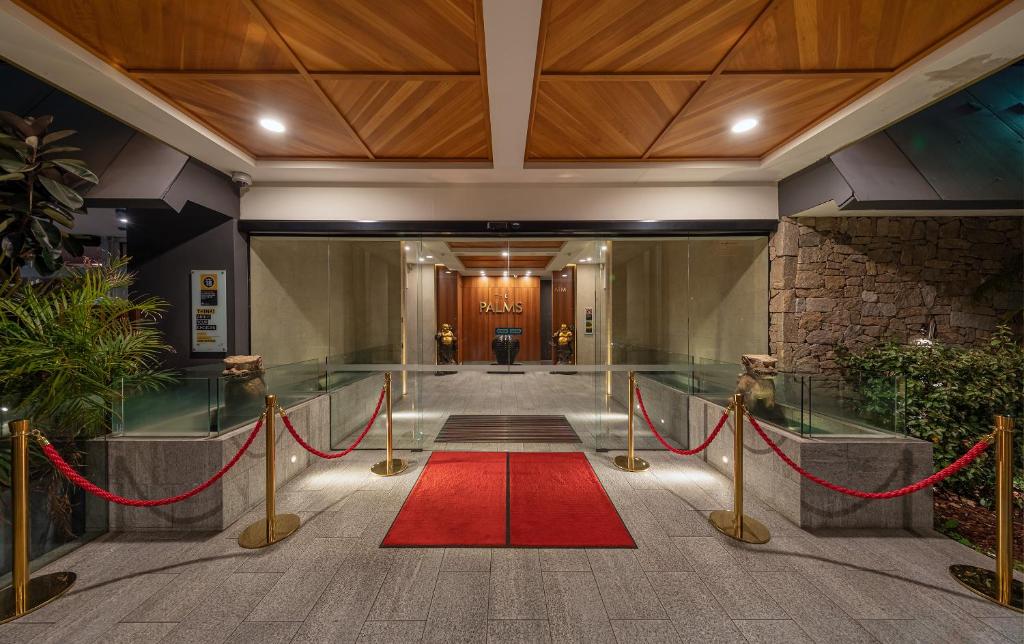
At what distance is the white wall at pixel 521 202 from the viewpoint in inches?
182

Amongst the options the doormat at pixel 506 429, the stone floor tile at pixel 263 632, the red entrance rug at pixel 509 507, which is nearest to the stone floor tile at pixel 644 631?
the red entrance rug at pixel 509 507

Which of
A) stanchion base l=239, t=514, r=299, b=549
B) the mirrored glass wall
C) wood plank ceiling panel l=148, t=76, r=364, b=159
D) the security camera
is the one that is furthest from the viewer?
the mirrored glass wall

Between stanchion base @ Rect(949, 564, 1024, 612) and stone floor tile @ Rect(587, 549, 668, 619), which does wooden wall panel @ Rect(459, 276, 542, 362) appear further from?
stanchion base @ Rect(949, 564, 1024, 612)

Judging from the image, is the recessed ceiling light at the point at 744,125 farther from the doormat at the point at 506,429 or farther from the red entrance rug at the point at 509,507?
the doormat at the point at 506,429

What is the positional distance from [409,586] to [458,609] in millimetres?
368

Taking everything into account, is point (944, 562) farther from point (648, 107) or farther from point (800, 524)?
point (648, 107)

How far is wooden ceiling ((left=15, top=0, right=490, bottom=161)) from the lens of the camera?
7.02 feet

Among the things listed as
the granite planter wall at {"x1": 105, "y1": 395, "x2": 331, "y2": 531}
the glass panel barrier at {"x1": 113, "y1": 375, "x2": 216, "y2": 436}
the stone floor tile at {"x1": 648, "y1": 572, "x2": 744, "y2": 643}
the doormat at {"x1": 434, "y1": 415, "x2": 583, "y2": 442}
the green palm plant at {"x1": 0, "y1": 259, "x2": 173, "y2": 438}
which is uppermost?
the green palm plant at {"x1": 0, "y1": 259, "x2": 173, "y2": 438}

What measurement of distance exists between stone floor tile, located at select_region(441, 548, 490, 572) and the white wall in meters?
3.53

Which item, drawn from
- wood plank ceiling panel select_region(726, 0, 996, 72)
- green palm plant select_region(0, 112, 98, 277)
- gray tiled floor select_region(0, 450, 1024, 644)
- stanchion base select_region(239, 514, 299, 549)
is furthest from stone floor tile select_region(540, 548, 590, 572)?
green palm plant select_region(0, 112, 98, 277)

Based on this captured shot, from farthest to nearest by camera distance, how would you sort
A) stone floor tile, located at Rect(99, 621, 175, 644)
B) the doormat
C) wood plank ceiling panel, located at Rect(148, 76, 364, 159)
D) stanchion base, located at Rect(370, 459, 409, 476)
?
1. the doormat
2. stanchion base, located at Rect(370, 459, 409, 476)
3. wood plank ceiling panel, located at Rect(148, 76, 364, 159)
4. stone floor tile, located at Rect(99, 621, 175, 644)

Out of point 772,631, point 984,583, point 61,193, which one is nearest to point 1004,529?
point 984,583

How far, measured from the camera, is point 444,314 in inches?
228

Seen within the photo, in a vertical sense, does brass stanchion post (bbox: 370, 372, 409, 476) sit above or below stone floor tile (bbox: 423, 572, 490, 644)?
above
